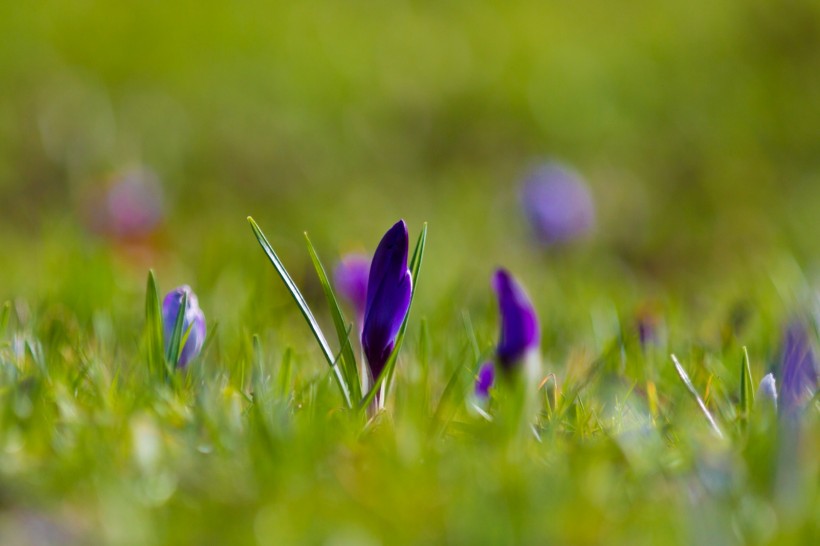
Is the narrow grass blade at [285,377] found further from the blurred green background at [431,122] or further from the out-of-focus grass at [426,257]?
the blurred green background at [431,122]

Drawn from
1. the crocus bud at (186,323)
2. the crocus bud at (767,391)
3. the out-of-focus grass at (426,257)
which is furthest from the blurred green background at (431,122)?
the crocus bud at (767,391)

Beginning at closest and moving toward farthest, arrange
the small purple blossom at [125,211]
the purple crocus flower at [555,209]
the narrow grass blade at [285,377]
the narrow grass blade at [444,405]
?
the narrow grass blade at [444,405] → the narrow grass blade at [285,377] → the small purple blossom at [125,211] → the purple crocus flower at [555,209]

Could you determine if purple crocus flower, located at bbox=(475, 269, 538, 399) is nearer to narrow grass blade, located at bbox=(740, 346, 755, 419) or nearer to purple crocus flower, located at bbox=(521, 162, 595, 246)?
narrow grass blade, located at bbox=(740, 346, 755, 419)

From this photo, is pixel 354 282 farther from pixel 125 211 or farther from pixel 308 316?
pixel 125 211

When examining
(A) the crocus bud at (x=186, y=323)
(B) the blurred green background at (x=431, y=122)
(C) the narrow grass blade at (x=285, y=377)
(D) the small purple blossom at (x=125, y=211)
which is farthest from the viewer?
(B) the blurred green background at (x=431, y=122)

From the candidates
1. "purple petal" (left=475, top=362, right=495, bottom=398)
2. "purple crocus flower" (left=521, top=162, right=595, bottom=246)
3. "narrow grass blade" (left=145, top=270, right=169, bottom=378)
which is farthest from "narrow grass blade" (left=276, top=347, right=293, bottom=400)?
"purple crocus flower" (left=521, top=162, right=595, bottom=246)

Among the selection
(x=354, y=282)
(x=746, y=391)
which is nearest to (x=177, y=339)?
(x=354, y=282)
